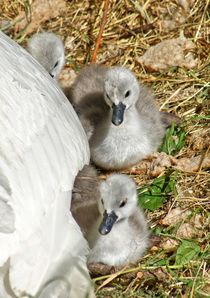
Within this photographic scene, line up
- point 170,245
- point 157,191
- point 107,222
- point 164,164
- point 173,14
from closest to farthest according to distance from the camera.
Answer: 1. point 107,222
2. point 170,245
3. point 157,191
4. point 164,164
5. point 173,14

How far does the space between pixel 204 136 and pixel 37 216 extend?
4.27ft

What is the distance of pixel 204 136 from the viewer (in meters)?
3.72

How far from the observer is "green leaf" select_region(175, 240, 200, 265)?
10.6 ft

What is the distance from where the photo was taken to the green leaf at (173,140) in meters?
3.71

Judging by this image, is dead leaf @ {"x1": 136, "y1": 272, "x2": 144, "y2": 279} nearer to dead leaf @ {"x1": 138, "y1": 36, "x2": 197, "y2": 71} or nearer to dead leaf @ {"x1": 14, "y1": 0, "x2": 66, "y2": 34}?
dead leaf @ {"x1": 138, "y1": 36, "x2": 197, "y2": 71}

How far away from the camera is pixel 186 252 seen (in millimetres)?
3250

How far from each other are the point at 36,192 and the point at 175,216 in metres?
0.91

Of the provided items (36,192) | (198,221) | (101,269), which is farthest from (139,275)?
(36,192)

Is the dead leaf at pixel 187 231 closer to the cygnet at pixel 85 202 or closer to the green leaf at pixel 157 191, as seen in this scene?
the green leaf at pixel 157 191

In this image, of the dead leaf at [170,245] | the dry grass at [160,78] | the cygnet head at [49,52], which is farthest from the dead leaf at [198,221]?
the cygnet head at [49,52]

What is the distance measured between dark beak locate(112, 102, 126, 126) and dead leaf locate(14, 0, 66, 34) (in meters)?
1.06

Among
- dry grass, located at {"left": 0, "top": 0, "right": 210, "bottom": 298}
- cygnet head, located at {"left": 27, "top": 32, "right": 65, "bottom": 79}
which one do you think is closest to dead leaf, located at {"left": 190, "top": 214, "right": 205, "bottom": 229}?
dry grass, located at {"left": 0, "top": 0, "right": 210, "bottom": 298}

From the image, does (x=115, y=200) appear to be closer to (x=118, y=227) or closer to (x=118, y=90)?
(x=118, y=227)

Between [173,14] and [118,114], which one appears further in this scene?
[173,14]
